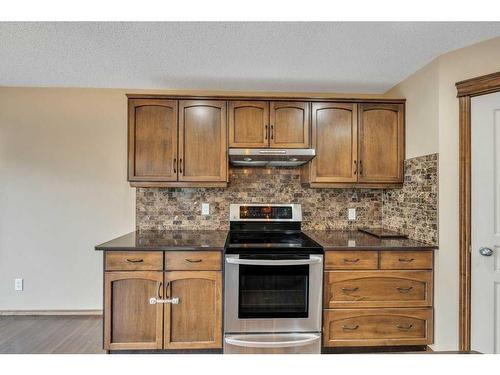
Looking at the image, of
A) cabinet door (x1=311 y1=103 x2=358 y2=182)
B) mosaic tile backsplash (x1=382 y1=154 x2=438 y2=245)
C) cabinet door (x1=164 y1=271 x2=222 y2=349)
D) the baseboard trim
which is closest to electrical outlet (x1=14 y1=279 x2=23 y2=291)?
the baseboard trim

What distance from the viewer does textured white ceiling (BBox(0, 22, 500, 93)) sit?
1953 millimetres

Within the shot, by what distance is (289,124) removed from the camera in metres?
2.73

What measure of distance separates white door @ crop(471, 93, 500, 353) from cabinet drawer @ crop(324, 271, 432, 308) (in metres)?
0.31

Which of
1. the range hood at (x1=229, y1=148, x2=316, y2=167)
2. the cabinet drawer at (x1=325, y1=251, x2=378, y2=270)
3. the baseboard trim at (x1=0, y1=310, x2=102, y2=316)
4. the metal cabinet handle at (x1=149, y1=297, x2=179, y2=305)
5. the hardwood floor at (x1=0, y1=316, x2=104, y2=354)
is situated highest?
the range hood at (x1=229, y1=148, x2=316, y2=167)

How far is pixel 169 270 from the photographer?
2230 mm

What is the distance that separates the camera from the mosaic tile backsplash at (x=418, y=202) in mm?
2303

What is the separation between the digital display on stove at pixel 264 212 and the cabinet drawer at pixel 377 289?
2.84 ft

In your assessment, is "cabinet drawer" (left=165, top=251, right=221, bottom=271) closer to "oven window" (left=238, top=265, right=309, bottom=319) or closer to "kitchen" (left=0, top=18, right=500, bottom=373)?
"kitchen" (left=0, top=18, right=500, bottom=373)

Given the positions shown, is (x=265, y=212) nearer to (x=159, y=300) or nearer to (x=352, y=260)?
(x=352, y=260)

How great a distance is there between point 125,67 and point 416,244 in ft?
9.11

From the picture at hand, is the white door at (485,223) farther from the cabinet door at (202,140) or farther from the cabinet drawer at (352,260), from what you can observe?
the cabinet door at (202,140)

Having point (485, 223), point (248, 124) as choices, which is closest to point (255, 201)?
point (248, 124)

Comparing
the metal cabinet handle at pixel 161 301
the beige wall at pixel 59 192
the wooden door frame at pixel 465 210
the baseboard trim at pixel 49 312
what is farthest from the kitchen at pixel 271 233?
the baseboard trim at pixel 49 312
